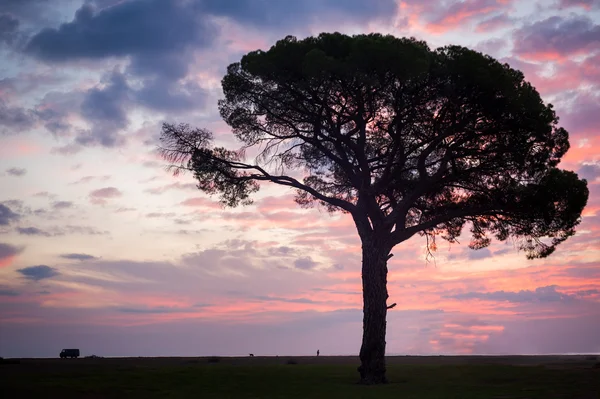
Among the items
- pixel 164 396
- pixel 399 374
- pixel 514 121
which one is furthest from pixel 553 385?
pixel 164 396

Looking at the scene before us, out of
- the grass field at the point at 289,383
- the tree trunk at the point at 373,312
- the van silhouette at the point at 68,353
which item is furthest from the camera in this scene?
the van silhouette at the point at 68,353

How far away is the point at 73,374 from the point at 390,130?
60.0ft

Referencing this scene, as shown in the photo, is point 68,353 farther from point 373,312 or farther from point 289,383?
point 373,312

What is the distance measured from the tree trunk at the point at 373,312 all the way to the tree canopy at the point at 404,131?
3.40 feet

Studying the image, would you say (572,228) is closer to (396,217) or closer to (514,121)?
(514,121)

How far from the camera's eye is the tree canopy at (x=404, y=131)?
102 feet

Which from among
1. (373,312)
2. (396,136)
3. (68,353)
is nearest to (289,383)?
(373,312)

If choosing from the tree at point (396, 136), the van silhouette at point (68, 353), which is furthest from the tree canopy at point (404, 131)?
the van silhouette at point (68, 353)

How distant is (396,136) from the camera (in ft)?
106

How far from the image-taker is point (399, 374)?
114 feet

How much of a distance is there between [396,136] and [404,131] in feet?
3.22

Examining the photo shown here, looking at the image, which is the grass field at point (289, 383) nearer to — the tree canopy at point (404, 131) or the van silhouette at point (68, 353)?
the tree canopy at point (404, 131)

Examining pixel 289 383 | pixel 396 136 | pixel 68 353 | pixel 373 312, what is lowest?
pixel 289 383

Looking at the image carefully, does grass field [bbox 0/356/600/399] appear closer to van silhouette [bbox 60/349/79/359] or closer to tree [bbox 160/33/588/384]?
tree [bbox 160/33/588/384]
